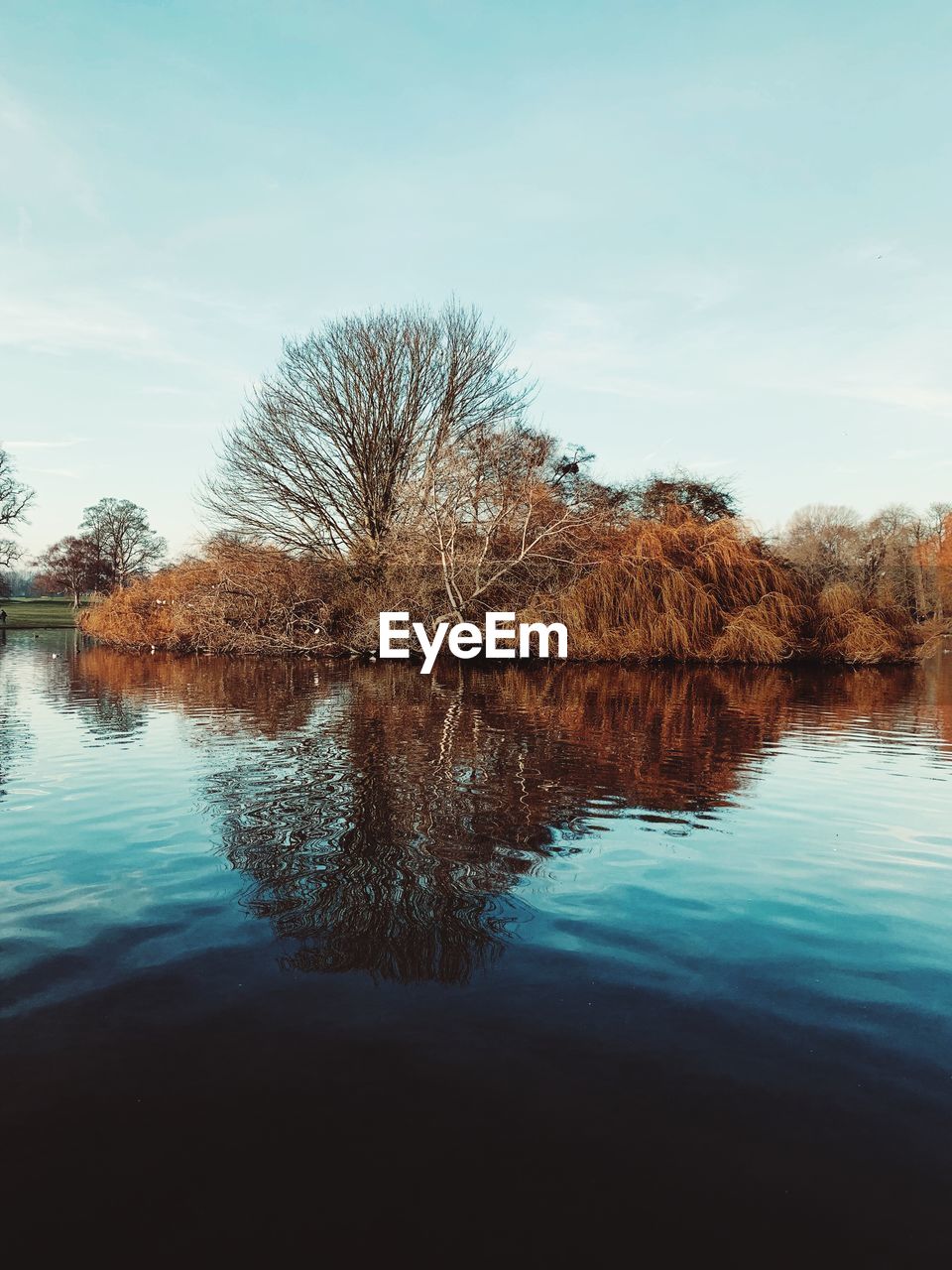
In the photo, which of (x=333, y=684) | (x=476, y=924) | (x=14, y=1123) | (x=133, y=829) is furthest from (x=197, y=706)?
(x=14, y=1123)

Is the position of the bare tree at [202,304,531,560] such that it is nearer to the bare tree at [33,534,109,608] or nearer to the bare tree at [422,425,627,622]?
the bare tree at [422,425,627,622]

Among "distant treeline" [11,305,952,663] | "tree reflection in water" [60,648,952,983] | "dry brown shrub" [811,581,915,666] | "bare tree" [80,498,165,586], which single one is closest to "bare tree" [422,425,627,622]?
"distant treeline" [11,305,952,663]

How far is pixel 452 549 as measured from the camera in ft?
79.5

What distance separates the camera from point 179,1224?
2311 mm

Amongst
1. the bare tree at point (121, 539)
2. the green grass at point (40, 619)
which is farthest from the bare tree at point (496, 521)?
the bare tree at point (121, 539)

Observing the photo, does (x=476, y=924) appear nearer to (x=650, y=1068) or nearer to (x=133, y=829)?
(x=650, y=1068)

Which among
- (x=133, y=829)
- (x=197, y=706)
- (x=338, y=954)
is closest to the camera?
(x=338, y=954)

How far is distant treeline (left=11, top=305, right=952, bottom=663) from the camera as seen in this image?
25.0 m

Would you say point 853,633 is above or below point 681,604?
below

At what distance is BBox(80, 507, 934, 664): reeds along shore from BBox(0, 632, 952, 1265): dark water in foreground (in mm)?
16885

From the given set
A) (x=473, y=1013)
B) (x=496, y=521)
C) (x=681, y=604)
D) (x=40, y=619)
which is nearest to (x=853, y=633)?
(x=681, y=604)

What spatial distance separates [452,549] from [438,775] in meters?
16.3

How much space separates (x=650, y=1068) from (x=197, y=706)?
1198 cm

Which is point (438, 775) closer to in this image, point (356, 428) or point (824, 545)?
point (356, 428)
